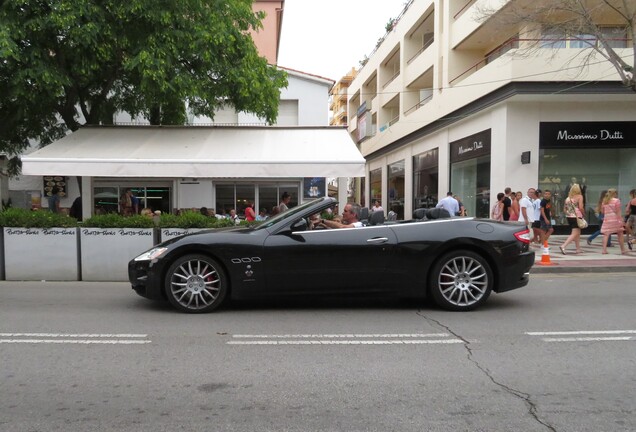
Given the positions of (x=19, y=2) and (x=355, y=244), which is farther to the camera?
(x=19, y=2)

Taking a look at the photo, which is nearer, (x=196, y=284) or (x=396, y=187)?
(x=196, y=284)

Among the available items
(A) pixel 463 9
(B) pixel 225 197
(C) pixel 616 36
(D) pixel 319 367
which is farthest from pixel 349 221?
(A) pixel 463 9

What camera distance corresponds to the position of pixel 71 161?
10.8 meters

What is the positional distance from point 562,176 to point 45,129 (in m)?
16.8

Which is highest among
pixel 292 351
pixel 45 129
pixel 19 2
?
pixel 19 2

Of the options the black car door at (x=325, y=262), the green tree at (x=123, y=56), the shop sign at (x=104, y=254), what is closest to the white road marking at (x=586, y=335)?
the black car door at (x=325, y=262)

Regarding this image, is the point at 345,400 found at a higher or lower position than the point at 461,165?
lower

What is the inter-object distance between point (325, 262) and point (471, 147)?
14.2 meters

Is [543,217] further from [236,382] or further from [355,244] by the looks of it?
[236,382]

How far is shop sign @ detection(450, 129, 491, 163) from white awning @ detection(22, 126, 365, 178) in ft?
21.1

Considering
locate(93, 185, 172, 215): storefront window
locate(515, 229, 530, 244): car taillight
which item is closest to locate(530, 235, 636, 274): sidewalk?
locate(515, 229, 530, 244): car taillight

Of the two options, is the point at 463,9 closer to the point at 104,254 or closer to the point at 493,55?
the point at 493,55

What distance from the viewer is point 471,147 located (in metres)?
18.5

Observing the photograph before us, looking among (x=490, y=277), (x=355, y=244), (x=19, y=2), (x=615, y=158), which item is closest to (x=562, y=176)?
(x=615, y=158)
